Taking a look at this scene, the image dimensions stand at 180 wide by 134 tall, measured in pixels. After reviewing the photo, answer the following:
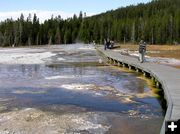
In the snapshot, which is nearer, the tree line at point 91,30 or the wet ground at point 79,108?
the wet ground at point 79,108

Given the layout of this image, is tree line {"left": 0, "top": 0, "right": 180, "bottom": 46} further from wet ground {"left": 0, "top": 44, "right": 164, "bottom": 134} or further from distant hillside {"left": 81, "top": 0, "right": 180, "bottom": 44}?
wet ground {"left": 0, "top": 44, "right": 164, "bottom": 134}

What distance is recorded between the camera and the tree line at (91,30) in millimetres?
115456

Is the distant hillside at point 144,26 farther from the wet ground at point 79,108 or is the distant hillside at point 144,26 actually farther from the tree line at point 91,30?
the wet ground at point 79,108

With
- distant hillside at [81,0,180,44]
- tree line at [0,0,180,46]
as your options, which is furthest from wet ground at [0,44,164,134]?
tree line at [0,0,180,46]

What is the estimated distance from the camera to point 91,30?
14262 cm

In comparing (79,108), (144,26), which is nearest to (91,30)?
(144,26)

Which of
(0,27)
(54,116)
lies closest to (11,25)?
(0,27)

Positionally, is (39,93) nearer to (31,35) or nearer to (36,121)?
(36,121)

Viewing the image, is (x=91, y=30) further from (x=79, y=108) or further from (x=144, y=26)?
(x=79, y=108)

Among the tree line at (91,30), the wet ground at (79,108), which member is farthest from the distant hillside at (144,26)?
the wet ground at (79,108)

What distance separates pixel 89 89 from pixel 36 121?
6602mm

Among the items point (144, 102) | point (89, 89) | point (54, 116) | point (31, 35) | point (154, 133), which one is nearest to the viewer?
point (154, 133)

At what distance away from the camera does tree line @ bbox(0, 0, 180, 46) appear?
115456 mm

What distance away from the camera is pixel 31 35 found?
137875 mm
